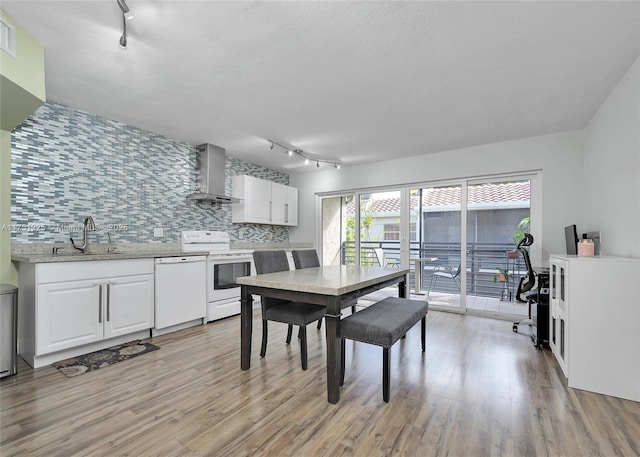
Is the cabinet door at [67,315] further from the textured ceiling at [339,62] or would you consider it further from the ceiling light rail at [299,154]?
the ceiling light rail at [299,154]

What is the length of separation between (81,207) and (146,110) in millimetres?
1191

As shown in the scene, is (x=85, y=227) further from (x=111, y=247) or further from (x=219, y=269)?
(x=219, y=269)

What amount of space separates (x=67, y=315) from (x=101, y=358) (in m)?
0.47

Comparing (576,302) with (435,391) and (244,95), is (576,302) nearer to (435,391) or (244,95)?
(435,391)

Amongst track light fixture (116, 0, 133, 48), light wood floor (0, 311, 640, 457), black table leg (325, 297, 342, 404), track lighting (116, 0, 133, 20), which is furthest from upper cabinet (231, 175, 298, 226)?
black table leg (325, 297, 342, 404)

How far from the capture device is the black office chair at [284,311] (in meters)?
2.40

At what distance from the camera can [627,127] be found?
2.33m

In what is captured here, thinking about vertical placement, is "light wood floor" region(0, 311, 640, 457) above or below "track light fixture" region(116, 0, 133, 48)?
below

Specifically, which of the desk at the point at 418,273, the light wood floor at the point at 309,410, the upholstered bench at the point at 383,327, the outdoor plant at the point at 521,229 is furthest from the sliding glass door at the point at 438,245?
the upholstered bench at the point at 383,327

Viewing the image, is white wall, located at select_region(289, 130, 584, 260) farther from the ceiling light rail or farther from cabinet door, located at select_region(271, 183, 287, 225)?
cabinet door, located at select_region(271, 183, 287, 225)

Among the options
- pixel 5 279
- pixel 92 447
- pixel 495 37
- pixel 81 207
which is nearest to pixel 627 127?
pixel 495 37

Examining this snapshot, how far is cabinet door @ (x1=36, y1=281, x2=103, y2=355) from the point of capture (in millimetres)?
2381

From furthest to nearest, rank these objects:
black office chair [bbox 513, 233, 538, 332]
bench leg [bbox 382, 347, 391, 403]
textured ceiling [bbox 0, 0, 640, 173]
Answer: black office chair [bbox 513, 233, 538, 332], bench leg [bbox 382, 347, 391, 403], textured ceiling [bbox 0, 0, 640, 173]

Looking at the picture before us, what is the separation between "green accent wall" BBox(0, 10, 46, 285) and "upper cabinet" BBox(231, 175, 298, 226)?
2.58m
